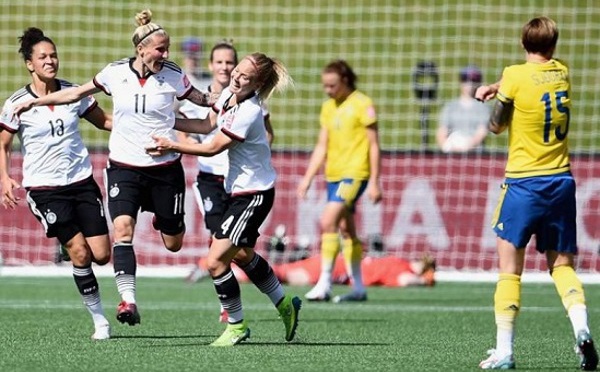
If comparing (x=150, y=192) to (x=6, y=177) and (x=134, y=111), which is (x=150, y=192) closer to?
(x=134, y=111)

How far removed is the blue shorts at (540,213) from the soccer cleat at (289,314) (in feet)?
6.59

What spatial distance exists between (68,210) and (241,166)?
149cm

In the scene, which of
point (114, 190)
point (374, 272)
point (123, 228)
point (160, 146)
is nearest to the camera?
point (160, 146)

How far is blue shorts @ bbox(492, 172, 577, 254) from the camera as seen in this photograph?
744 cm

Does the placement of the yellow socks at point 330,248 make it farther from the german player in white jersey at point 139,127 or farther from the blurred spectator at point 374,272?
the german player in white jersey at point 139,127

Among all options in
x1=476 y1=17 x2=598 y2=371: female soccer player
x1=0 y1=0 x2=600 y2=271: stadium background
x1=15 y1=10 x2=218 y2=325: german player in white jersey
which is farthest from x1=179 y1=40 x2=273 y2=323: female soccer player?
x1=0 y1=0 x2=600 y2=271: stadium background

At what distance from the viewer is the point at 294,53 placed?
23625mm

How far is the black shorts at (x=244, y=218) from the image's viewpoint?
8625 mm

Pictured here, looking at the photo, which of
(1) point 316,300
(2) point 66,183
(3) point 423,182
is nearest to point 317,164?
(1) point 316,300

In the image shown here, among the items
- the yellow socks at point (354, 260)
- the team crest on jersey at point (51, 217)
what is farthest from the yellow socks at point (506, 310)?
the yellow socks at point (354, 260)

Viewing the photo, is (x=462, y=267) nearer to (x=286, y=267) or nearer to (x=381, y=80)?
(x=286, y=267)

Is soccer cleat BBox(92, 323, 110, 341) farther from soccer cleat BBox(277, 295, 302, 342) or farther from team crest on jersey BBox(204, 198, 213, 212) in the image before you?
team crest on jersey BBox(204, 198, 213, 212)

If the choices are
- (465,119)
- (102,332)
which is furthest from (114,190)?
(465,119)

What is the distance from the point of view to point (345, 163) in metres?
13.5
